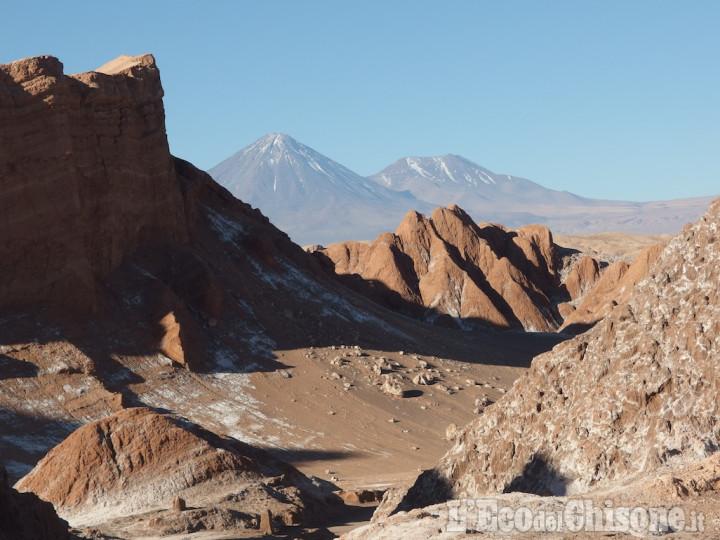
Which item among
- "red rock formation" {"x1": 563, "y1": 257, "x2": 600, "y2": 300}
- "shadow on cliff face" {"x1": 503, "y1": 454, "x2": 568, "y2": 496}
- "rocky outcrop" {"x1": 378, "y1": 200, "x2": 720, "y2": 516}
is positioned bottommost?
"shadow on cliff face" {"x1": 503, "y1": 454, "x2": 568, "y2": 496}

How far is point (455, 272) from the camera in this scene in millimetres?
66625

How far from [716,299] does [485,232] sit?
64516 mm

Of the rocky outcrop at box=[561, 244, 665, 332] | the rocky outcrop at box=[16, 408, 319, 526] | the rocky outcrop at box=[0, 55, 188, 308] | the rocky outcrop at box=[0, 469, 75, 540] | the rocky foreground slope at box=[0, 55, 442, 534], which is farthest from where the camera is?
the rocky outcrop at box=[561, 244, 665, 332]

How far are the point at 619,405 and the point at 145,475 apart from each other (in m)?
9.77

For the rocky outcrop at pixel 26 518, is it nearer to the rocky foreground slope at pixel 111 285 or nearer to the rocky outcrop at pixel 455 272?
the rocky foreground slope at pixel 111 285

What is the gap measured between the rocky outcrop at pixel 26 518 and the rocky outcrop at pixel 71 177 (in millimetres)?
20226

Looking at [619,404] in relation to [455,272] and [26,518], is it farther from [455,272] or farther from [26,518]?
[455,272]

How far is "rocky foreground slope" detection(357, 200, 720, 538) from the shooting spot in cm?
1159

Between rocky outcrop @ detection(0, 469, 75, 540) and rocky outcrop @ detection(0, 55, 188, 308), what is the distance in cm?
2023

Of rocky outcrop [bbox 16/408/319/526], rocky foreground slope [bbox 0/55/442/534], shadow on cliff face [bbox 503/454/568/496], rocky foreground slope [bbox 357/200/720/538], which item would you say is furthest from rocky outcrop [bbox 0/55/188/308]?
shadow on cliff face [bbox 503/454/568/496]

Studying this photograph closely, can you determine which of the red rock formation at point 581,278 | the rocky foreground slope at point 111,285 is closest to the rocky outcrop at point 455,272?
the red rock formation at point 581,278

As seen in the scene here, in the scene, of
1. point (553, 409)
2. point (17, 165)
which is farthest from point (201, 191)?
point (553, 409)

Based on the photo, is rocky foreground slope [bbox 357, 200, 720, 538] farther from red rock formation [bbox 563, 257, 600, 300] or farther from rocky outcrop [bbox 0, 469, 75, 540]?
red rock formation [bbox 563, 257, 600, 300]

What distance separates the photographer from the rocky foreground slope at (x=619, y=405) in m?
11.6
